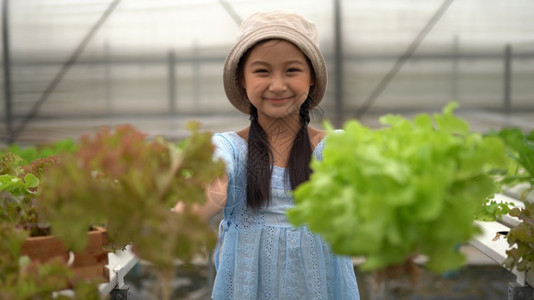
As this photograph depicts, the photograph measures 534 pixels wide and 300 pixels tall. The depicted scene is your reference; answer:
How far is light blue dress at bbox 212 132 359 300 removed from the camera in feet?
4.17

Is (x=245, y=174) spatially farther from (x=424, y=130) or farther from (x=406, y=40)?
(x=406, y=40)

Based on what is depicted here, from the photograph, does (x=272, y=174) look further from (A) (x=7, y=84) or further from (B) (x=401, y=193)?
(A) (x=7, y=84)

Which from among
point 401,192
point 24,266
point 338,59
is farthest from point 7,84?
point 401,192

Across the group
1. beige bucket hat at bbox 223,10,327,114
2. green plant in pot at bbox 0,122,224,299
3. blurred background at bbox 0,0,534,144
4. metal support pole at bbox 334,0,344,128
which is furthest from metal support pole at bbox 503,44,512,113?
green plant in pot at bbox 0,122,224,299

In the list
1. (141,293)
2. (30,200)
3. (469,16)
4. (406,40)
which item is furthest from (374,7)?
(30,200)

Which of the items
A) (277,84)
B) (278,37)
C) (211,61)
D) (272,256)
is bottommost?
(272,256)

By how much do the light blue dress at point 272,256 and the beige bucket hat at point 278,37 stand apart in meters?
0.15

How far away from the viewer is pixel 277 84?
1.20 meters

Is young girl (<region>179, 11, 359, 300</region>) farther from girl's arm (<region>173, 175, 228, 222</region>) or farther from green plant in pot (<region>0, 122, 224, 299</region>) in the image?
green plant in pot (<region>0, 122, 224, 299</region>)

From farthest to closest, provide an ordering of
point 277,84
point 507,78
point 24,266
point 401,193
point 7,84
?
1. point 7,84
2. point 507,78
3. point 277,84
4. point 24,266
5. point 401,193

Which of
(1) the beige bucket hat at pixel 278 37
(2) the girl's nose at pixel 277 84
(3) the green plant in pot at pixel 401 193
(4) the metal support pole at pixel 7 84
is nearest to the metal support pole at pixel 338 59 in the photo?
(4) the metal support pole at pixel 7 84

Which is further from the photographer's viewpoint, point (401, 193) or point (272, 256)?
point (272, 256)

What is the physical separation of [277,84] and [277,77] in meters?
0.02

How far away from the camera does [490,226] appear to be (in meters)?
2.03
